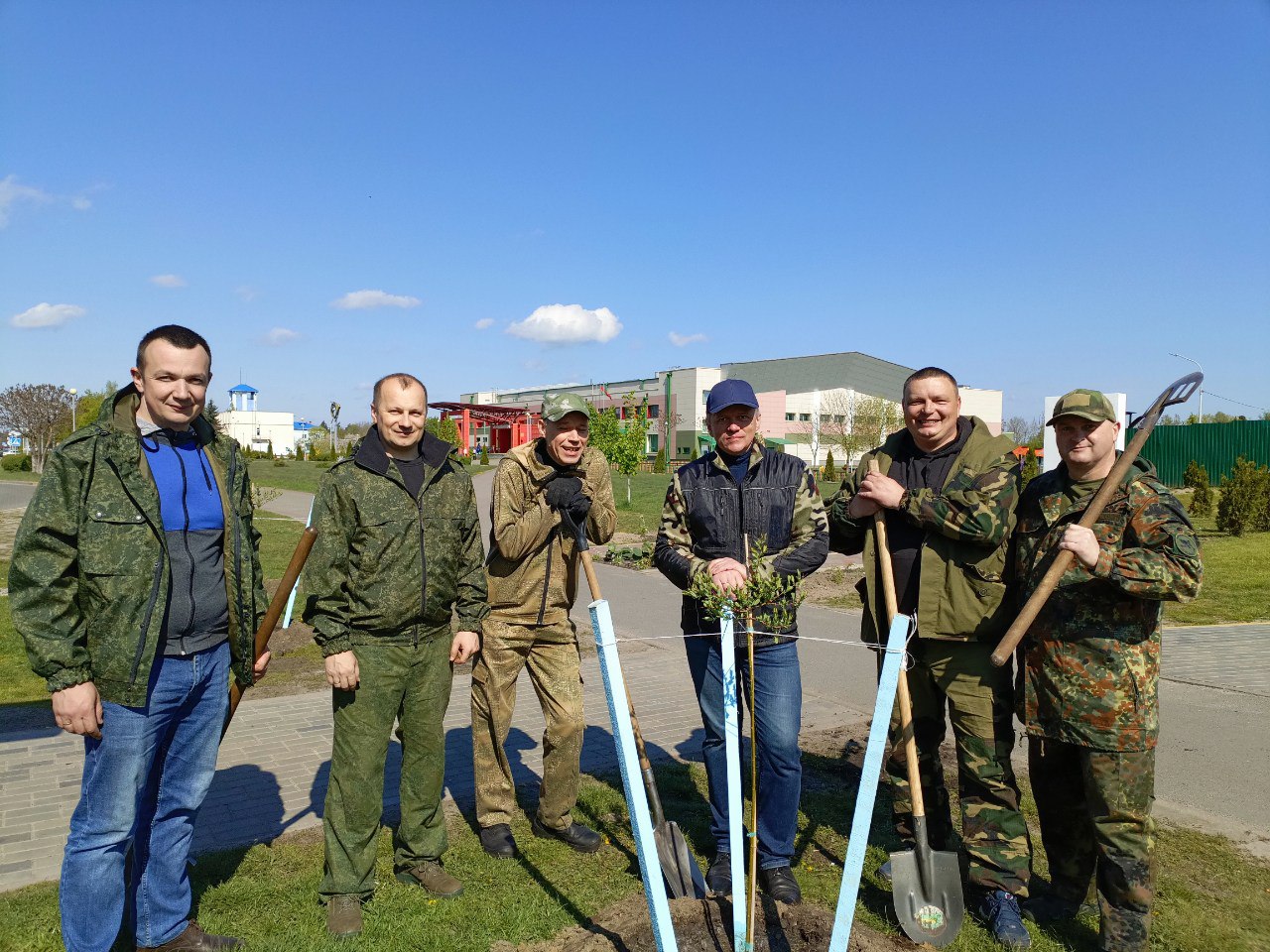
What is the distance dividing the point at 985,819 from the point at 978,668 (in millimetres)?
628

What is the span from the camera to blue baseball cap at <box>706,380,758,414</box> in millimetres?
3709

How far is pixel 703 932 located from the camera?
329 centimetres

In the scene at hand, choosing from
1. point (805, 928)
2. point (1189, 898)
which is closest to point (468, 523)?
point (805, 928)

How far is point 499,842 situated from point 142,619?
212 centimetres

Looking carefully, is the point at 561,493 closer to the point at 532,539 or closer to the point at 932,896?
the point at 532,539

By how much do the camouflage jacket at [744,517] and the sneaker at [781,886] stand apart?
1.02m

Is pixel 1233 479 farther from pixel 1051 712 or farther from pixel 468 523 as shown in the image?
pixel 468 523

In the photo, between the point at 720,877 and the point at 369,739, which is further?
the point at 720,877

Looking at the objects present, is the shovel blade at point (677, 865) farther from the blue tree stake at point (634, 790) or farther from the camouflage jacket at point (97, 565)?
the camouflage jacket at point (97, 565)

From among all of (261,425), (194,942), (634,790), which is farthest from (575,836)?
(261,425)

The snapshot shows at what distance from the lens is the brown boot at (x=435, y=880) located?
3.83m

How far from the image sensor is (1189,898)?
12.3ft

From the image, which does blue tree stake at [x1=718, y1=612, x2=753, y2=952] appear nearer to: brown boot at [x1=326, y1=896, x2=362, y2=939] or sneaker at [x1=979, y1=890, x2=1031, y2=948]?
sneaker at [x1=979, y1=890, x2=1031, y2=948]

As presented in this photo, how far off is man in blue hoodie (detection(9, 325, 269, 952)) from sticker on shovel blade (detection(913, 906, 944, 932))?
2.63 meters
